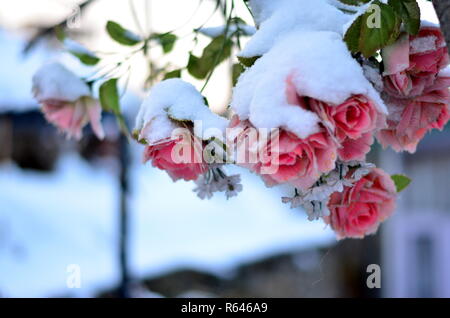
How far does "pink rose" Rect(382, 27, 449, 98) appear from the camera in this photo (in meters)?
0.44

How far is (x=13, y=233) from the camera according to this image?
284 cm

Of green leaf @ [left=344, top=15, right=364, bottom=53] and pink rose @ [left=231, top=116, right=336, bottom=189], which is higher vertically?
green leaf @ [left=344, top=15, right=364, bottom=53]

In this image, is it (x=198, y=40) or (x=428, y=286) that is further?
(x=428, y=286)

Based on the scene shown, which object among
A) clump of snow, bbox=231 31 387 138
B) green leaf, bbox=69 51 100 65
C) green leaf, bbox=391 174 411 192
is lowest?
green leaf, bbox=391 174 411 192

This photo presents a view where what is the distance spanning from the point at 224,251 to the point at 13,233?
1.31 meters

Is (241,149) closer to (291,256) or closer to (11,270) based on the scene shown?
(11,270)

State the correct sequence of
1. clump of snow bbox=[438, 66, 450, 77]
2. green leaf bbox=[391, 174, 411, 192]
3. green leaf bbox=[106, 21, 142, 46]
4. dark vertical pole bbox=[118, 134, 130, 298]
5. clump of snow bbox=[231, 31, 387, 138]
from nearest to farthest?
clump of snow bbox=[231, 31, 387, 138]
clump of snow bbox=[438, 66, 450, 77]
green leaf bbox=[391, 174, 411, 192]
green leaf bbox=[106, 21, 142, 46]
dark vertical pole bbox=[118, 134, 130, 298]

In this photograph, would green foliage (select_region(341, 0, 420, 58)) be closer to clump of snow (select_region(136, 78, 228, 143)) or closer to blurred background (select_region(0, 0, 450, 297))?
clump of snow (select_region(136, 78, 228, 143))

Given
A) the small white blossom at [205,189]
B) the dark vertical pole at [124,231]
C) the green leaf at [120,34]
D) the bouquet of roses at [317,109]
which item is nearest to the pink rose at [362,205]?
the bouquet of roses at [317,109]

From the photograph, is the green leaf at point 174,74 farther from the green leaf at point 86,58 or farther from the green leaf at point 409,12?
the green leaf at point 409,12

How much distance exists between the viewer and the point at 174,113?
1.52 feet

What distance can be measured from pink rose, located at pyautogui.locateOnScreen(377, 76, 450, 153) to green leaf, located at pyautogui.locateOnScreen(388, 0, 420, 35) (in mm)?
53

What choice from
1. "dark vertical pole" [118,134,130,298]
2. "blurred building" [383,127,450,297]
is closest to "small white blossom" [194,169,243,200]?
"dark vertical pole" [118,134,130,298]
